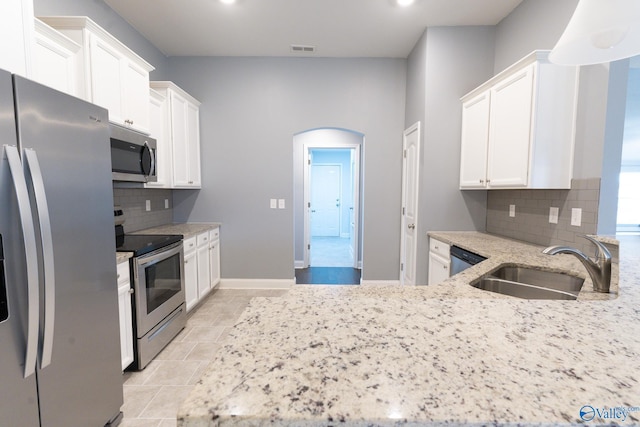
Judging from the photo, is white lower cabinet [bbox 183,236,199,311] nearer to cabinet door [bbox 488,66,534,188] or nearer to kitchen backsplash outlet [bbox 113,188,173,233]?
kitchen backsplash outlet [bbox 113,188,173,233]

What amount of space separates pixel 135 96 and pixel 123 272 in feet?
4.84

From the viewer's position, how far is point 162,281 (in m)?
2.37

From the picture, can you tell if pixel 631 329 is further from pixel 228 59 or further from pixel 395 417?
pixel 228 59

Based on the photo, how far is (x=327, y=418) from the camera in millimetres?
441

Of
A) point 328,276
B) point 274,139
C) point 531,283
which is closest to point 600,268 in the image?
point 531,283

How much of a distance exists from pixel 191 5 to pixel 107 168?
202cm

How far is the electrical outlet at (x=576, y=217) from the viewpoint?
1.97 m

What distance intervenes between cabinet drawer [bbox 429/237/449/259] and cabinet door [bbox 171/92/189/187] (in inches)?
112

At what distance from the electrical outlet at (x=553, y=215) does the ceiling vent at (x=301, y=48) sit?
2960 mm

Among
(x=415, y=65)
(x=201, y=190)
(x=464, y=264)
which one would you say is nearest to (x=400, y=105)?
(x=415, y=65)

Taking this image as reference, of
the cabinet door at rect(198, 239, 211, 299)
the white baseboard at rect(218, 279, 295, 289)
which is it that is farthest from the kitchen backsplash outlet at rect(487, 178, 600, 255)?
the cabinet door at rect(198, 239, 211, 299)

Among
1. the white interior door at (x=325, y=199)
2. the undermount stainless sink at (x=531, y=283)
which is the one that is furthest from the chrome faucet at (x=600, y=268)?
the white interior door at (x=325, y=199)

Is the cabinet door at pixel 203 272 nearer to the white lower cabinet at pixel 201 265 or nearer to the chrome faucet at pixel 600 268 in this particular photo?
the white lower cabinet at pixel 201 265

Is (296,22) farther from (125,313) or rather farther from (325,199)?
(325,199)
